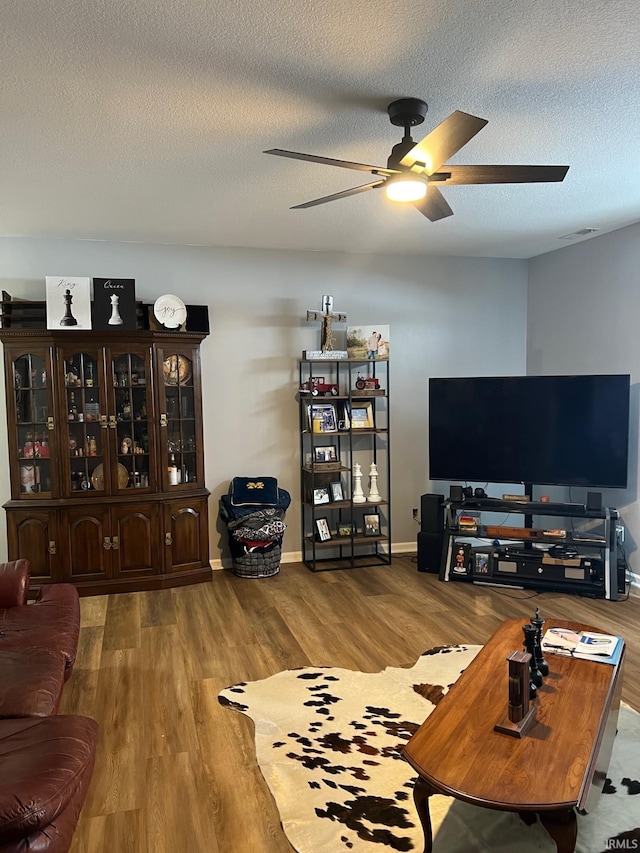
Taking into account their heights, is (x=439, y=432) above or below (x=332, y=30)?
below

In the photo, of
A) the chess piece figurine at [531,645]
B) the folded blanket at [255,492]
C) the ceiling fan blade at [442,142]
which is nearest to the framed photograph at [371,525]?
the folded blanket at [255,492]

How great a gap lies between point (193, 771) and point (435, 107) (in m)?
2.92

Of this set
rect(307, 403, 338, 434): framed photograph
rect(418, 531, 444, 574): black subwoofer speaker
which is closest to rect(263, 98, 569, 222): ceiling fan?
rect(307, 403, 338, 434): framed photograph

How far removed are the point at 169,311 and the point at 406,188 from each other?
260cm

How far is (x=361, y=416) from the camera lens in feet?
17.7

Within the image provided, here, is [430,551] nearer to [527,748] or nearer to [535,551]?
[535,551]

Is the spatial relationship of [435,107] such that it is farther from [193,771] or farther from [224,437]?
[224,437]

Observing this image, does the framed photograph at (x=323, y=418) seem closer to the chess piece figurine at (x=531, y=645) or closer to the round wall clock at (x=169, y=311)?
the round wall clock at (x=169, y=311)

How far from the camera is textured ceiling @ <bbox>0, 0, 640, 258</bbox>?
6.49ft

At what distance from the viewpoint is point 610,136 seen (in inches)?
116

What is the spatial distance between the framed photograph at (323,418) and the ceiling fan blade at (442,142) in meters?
2.92

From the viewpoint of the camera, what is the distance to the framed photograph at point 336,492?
5.36 metres

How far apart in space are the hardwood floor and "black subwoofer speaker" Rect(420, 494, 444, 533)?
40cm

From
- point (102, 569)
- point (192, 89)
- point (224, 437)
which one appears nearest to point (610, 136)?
point (192, 89)
